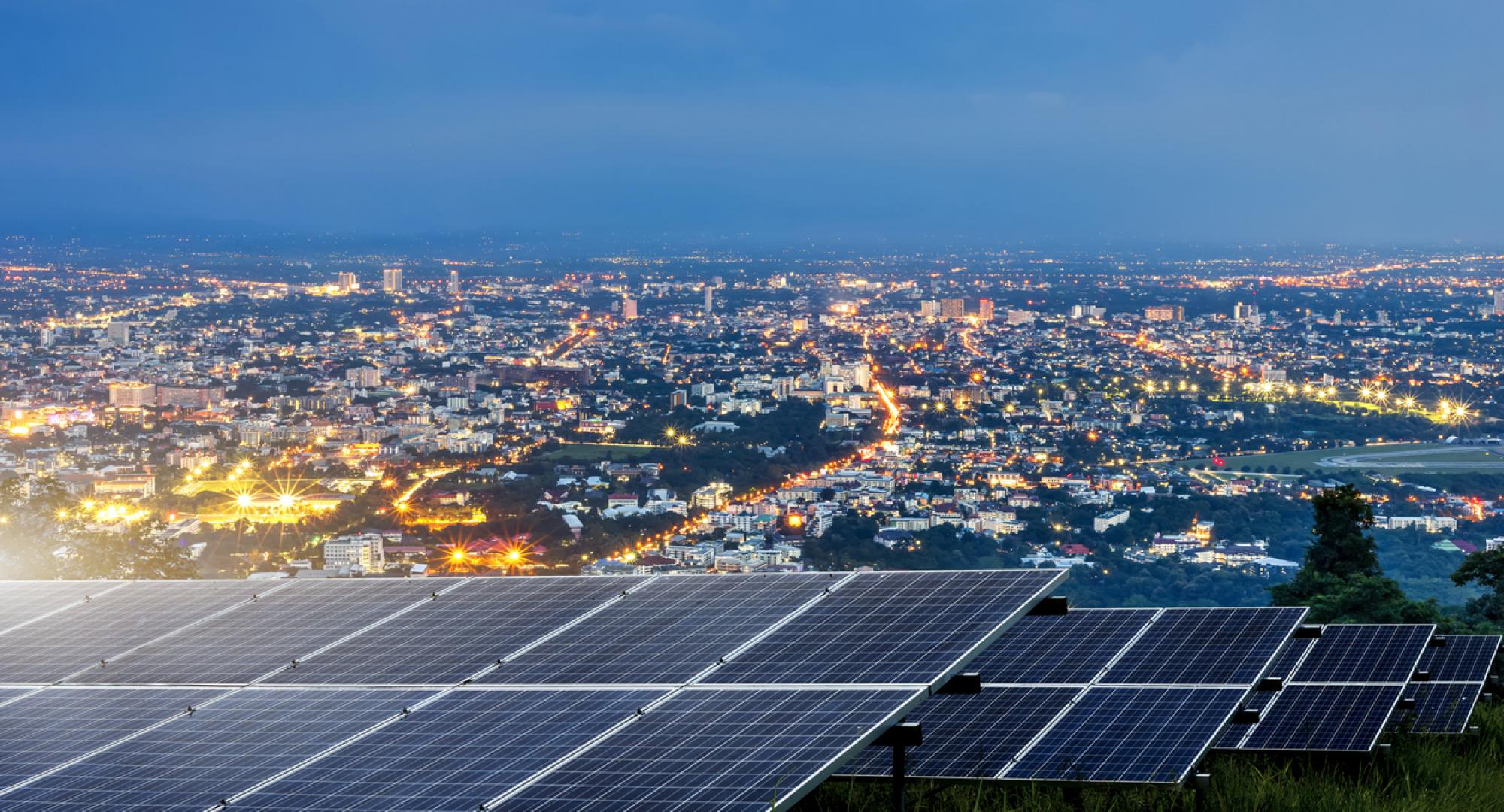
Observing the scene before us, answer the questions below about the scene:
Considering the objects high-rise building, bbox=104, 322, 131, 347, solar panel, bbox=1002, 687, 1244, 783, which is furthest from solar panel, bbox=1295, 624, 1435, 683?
high-rise building, bbox=104, 322, 131, 347

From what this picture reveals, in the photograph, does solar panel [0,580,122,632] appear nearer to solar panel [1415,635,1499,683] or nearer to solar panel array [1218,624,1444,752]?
solar panel array [1218,624,1444,752]

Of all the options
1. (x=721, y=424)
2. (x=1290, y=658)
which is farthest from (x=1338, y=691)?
(x=721, y=424)

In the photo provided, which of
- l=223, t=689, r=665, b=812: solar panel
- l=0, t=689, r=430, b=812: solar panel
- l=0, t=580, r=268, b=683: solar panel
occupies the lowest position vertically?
l=0, t=580, r=268, b=683: solar panel

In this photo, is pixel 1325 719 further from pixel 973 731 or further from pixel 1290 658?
pixel 973 731

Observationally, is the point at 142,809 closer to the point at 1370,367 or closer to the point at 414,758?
the point at 414,758

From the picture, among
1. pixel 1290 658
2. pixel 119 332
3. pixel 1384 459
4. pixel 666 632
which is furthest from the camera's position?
pixel 119 332

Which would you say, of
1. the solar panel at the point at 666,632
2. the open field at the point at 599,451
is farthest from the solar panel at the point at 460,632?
the open field at the point at 599,451
